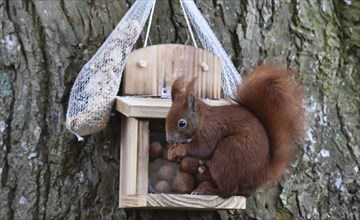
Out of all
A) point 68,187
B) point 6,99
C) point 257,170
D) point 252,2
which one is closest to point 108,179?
point 68,187

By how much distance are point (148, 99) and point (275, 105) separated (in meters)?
0.37

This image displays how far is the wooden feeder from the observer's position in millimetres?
2305

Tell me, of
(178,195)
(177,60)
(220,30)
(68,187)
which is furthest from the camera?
(220,30)

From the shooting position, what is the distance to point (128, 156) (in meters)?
2.46

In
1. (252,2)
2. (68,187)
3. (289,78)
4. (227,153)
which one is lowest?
(68,187)

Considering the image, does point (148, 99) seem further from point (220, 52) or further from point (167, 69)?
point (220, 52)

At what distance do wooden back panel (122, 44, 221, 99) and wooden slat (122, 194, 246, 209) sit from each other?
354 mm

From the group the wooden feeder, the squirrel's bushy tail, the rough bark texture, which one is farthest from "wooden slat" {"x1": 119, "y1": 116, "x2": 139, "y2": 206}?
the squirrel's bushy tail

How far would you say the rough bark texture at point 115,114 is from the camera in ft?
8.79

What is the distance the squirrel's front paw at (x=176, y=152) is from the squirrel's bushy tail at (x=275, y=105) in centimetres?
22

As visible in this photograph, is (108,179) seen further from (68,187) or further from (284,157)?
(284,157)

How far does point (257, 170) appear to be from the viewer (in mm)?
2291

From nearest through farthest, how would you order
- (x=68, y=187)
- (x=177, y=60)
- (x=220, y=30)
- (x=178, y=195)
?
(x=178, y=195) → (x=177, y=60) → (x=68, y=187) → (x=220, y=30)

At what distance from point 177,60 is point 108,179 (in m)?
0.47
